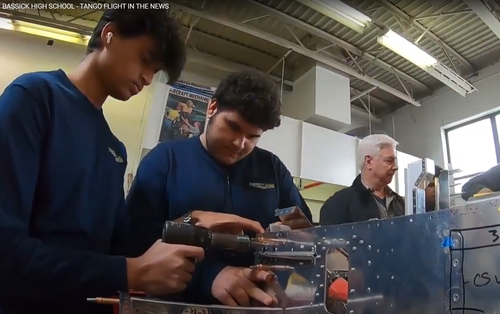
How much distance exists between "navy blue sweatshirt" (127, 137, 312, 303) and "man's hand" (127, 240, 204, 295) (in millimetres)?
174

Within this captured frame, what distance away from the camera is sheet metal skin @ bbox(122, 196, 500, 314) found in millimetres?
541

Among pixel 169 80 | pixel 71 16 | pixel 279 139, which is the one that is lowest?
pixel 169 80

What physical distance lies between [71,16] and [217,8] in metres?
1.34

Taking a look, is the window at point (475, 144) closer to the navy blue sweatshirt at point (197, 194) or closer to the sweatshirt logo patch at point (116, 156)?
the navy blue sweatshirt at point (197, 194)

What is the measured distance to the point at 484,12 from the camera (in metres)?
3.28

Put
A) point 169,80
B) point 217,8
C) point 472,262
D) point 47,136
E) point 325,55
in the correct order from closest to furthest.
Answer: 1. point 472,262
2. point 47,136
3. point 169,80
4. point 217,8
5. point 325,55

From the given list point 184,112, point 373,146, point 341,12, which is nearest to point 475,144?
point 341,12

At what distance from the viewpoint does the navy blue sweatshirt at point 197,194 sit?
90 centimetres

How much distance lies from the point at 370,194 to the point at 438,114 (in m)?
3.23

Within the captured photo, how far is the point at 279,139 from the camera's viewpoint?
12.2 feet

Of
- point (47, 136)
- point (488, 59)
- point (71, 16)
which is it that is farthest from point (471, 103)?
point (47, 136)

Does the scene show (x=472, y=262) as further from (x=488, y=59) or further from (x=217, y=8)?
(x=488, y=59)

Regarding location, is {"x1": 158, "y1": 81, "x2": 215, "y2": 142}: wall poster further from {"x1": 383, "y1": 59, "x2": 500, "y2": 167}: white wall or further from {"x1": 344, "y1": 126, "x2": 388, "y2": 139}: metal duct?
{"x1": 383, "y1": 59, "x2": 500, "y2": 167}: white wall

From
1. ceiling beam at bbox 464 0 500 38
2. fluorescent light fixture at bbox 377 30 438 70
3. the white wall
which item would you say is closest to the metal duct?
the white wall
